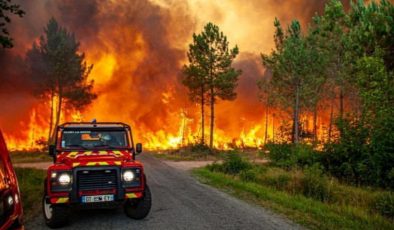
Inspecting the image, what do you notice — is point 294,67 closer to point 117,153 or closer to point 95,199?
point 117,153

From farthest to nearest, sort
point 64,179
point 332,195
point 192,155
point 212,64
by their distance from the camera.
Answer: point 212,64, point 192,155, point 332,195, point 64,179

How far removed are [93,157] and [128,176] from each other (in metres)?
1.03

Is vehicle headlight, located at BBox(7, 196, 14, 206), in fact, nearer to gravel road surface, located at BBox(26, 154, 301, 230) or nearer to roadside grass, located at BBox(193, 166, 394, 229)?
gravel road surface, located at BBox(26, 154, 301, 230)

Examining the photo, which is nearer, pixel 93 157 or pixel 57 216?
pixel 57 216

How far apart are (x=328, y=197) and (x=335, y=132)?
788 cm

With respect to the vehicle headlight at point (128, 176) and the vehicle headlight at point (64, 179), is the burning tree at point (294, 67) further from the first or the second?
the vehicle headlight at point (64, 179)

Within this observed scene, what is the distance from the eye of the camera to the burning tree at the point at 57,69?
4844 centimetres

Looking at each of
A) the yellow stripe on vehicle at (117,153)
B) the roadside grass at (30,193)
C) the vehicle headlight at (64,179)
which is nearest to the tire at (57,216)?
the vehicle headlight at (64,179)

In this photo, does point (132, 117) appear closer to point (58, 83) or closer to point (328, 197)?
point (58, 83)

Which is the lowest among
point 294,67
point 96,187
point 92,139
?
point 96,187

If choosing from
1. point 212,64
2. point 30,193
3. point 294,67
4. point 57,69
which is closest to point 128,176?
point 30,193

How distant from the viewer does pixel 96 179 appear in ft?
28.2

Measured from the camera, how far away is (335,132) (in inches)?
824

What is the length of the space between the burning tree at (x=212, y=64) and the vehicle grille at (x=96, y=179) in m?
34.3
